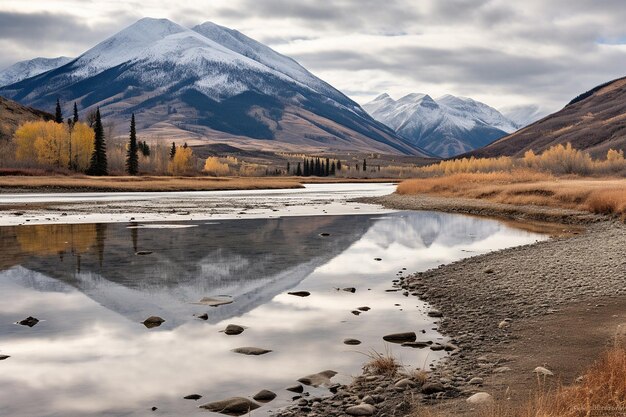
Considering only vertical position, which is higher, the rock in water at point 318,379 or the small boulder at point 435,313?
the rock in water at point 318,379

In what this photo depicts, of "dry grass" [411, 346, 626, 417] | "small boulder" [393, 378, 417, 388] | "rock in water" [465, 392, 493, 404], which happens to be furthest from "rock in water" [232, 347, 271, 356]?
"rock in water" [465, 392, 493, 404]

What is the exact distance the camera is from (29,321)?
16.9m

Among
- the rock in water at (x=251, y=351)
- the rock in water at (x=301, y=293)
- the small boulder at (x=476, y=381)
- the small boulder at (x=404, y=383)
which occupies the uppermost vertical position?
the small boulder at (x=476, y=381)

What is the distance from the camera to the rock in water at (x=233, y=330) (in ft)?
52.0

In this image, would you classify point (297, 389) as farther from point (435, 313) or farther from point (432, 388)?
point (435, 313)

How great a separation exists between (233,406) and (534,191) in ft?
217

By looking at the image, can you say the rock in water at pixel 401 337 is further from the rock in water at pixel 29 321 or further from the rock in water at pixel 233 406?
the rock in water at pixel 29 321

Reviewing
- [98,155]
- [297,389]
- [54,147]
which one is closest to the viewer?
[297,389]

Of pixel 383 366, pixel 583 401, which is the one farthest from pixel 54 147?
pixel 583 401

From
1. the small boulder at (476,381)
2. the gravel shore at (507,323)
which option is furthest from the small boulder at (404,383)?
the small boulder at (476,381)

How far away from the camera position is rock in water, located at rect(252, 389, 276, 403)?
11.2 m

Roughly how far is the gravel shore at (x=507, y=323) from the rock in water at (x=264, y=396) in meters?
0.70

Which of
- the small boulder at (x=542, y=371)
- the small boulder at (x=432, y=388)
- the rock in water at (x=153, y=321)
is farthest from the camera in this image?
the rock in water at (x=153, y=321)

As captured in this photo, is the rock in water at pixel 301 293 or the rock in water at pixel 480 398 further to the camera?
the rock in water at pixel 301 293
